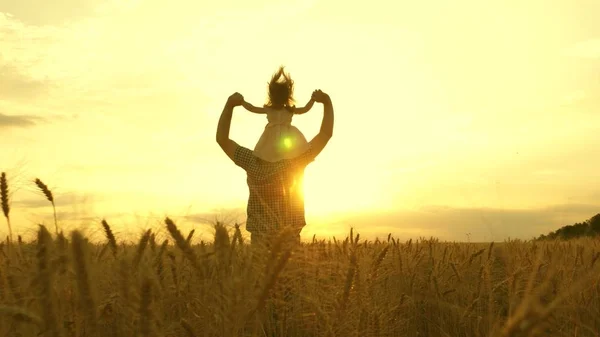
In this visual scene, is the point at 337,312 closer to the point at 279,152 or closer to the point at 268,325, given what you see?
the point at 268,325

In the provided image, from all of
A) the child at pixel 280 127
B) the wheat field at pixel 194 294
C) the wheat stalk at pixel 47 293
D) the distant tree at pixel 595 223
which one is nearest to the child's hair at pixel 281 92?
the child at pixel 280 127

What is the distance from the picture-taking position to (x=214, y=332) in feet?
5.28

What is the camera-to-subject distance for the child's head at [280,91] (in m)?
5.38

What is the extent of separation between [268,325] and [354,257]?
899 mm

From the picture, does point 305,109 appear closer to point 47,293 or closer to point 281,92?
point 281,92

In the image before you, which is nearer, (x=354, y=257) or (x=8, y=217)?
(x=354, y=257)

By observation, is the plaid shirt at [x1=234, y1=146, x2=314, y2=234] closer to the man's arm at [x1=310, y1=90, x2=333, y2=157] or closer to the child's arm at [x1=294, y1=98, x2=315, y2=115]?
the man's arm at [x1=310, y1=90, x2=333, y2=157]

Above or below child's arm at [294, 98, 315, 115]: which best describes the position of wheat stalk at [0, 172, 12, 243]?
below

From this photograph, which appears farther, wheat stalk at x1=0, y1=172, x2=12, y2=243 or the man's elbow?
the man's elbow

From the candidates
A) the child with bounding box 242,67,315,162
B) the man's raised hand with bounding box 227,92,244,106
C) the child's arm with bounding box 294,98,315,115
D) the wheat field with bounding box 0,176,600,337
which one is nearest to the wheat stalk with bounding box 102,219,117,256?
the wheat field with bounding box 0,176,600,337

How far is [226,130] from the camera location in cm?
547

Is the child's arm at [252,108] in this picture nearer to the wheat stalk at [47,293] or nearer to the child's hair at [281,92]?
the child's hair at [281,92]

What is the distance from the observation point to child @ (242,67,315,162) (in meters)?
5.23

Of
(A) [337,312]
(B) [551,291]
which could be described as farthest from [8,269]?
(B) [551,291]
